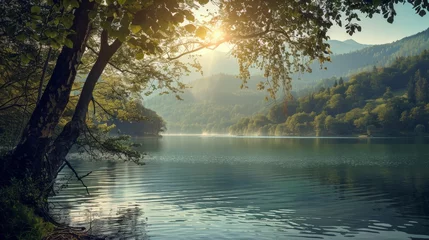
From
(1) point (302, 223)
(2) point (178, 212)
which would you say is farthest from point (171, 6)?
(2) point (178, 212)

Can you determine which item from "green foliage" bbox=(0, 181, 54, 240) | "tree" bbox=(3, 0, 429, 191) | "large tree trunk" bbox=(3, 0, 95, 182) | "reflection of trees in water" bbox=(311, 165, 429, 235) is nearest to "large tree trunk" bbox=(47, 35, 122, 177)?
"tree" bbox=(3, 0, 429, 191)

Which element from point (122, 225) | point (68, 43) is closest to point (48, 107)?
point (68, 43)

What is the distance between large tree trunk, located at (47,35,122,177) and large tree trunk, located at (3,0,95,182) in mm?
1621

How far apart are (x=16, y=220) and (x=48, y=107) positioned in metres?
4.06

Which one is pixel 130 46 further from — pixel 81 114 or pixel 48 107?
pixel 81 114

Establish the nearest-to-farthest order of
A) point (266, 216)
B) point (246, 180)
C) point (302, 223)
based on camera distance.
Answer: point (302, 223)
point (266, 216)
point (246, 180)

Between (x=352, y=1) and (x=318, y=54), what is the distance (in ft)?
12.7

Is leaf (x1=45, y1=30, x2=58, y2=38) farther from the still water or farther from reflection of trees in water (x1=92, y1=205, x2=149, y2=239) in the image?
reflection of trees in water (x1=92, y1=205, x2=149, y2=239)

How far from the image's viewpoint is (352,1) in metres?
13.5

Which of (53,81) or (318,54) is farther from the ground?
(318,54)

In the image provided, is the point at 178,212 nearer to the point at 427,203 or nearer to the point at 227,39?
the point at 227,39

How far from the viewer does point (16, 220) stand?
40.5 feet

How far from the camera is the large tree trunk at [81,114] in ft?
52.2

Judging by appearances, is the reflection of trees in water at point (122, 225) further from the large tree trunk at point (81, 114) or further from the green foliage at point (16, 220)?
the green foliage at point (16, 220)
